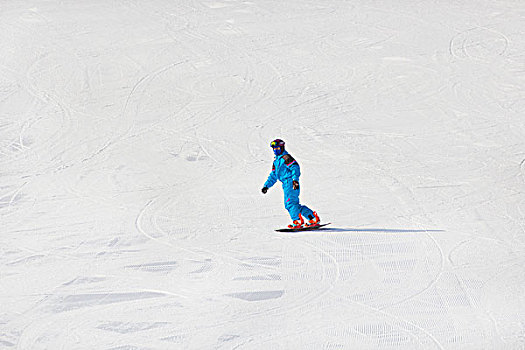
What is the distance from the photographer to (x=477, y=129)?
12.7 metres

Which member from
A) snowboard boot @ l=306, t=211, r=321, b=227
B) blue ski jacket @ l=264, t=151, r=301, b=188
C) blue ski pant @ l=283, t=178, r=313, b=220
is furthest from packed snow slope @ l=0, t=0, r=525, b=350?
blue ski jacket @ l=264, t=151, r=301, b=188

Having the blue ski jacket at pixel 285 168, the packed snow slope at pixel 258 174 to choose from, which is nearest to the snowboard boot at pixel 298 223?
the packed snow slope at pixel 258 174

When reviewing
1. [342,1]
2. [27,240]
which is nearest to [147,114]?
[27,240]

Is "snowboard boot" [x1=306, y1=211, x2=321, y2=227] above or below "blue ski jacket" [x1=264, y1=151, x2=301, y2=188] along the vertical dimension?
below

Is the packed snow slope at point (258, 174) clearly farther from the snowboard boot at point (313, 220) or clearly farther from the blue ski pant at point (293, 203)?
the blue ski pant at point (293, 203)

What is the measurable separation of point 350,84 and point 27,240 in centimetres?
744

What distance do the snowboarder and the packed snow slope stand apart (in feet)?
0.67

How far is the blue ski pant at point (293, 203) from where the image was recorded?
9234 millimetres

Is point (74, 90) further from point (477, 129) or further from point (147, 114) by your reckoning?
point (477, 129)

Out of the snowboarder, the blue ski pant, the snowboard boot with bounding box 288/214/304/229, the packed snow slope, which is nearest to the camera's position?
the packed snow slope

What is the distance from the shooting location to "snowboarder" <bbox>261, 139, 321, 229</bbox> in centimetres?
909

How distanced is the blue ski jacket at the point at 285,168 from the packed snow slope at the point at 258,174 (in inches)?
30.9

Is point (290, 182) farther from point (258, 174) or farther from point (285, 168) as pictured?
point (258, 174)

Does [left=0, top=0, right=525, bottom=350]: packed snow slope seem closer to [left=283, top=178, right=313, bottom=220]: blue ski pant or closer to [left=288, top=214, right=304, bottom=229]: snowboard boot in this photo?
[left=288, top=214, right=304, bottom=229]: snowboard boot
